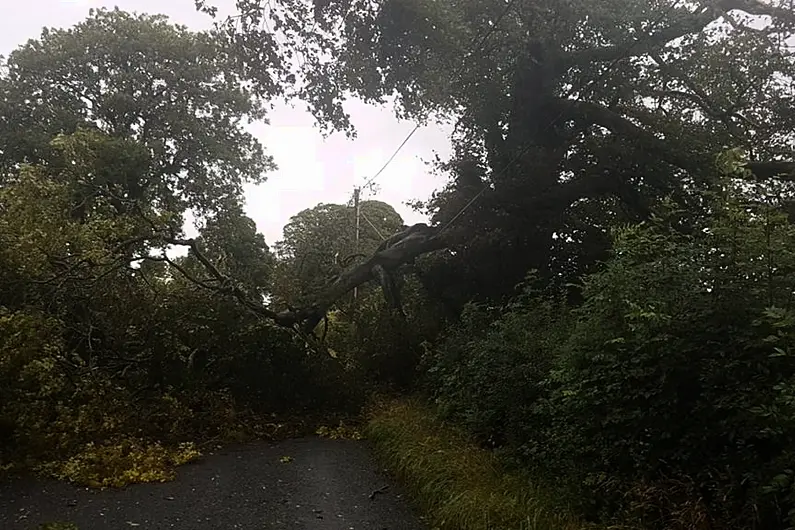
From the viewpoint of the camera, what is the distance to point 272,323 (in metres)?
12.1

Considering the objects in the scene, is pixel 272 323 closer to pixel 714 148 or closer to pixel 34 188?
pixel 34 188

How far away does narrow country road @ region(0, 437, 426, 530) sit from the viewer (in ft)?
19.0

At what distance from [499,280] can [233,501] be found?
7182 mm

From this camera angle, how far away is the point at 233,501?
21.7 feet

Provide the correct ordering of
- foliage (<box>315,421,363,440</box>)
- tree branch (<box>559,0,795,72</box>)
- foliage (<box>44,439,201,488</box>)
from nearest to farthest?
foliage (<box>44,439,201,488</box>) < tree branch (<box>559,0,795,72</box>) < foliage (<box>315,421,363,440</box>)

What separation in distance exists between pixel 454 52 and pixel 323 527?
27.3 feet

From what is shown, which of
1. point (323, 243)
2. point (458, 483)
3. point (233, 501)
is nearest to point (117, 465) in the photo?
point (233, 501)

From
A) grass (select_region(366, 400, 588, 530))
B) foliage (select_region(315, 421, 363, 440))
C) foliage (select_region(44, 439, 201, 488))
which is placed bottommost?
foliage (select_region(44, 439, 201, 488))

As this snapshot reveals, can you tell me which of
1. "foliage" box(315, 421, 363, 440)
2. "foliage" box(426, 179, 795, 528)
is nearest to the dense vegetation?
"foliage" box(426, 179, 795, 528)

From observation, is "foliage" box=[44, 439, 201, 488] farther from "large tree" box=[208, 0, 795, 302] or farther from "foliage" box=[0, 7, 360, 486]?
"large tree" box=[208, 0, 795, 302]

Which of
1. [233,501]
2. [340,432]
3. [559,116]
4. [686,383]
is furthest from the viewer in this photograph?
[559,116]

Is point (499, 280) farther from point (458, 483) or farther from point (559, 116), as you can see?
point (458, 483)

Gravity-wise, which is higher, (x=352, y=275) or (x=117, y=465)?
A: (x=352, y=275)

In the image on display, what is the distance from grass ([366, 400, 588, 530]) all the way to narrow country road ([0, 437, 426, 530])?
0.28m
